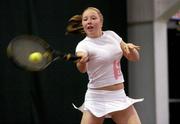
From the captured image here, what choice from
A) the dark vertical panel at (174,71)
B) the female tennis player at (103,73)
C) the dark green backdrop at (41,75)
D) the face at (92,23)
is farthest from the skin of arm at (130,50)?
the dark vertical panel at (174,71)

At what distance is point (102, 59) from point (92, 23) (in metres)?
0.31

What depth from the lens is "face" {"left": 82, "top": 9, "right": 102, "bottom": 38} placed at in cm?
380

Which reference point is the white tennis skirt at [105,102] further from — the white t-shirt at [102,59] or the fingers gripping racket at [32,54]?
the fingers gripping racket at [32,54]

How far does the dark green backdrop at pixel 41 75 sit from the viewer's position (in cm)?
678

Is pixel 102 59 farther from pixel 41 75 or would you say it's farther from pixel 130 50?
pixel 41 75

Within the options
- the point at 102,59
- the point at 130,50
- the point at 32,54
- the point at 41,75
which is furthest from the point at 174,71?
the point at 32,54

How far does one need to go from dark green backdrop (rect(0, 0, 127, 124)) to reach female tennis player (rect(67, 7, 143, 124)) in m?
3.12

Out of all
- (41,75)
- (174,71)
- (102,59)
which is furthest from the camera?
(174,71)

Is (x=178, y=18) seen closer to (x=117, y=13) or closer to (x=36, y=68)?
(x=117, y=13)

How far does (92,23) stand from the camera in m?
3.81

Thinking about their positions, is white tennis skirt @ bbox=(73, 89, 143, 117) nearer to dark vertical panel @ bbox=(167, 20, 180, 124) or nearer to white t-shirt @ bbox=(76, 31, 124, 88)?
white t-shirt @ bbox=(76, 31, 124, 88)

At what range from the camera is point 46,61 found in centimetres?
350

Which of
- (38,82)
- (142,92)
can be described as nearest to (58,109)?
(38,82)

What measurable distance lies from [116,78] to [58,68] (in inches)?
139
